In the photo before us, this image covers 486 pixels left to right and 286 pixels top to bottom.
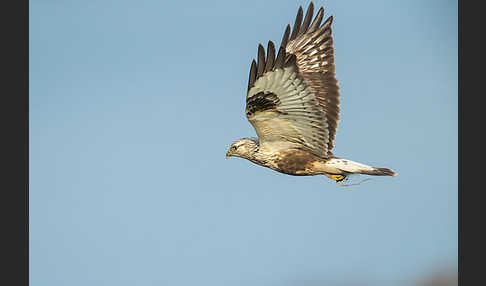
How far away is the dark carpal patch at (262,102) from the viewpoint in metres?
5.79

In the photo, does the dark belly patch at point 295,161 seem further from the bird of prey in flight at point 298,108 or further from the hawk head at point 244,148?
the hawk head at point 244,148

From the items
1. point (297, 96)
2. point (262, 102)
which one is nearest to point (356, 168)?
point (297, 96)

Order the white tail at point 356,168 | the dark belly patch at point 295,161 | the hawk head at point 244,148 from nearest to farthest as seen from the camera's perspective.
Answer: the white tail at point 356,168 → the dark belly patch at point 295,161 → the hawk head at point 244,148

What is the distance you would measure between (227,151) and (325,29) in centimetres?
185

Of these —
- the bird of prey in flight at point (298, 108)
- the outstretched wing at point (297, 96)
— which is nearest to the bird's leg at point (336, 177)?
the bird of prey in flight at point (298, 108)

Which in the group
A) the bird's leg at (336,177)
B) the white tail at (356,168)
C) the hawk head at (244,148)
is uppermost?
the hawk head at (244,148)

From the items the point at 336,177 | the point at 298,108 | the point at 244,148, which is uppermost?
the point at 298,108

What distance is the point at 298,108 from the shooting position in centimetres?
587

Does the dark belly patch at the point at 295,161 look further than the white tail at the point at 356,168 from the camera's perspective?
Yes

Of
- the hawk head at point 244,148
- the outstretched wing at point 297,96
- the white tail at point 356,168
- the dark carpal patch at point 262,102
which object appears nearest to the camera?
the outstretched wing at point 297,96

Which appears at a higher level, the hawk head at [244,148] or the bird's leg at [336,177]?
the hawk head at [244,148]

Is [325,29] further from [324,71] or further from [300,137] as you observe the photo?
[300,137]

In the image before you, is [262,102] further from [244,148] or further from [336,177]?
[336,177]

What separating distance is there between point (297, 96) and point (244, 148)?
95cm
